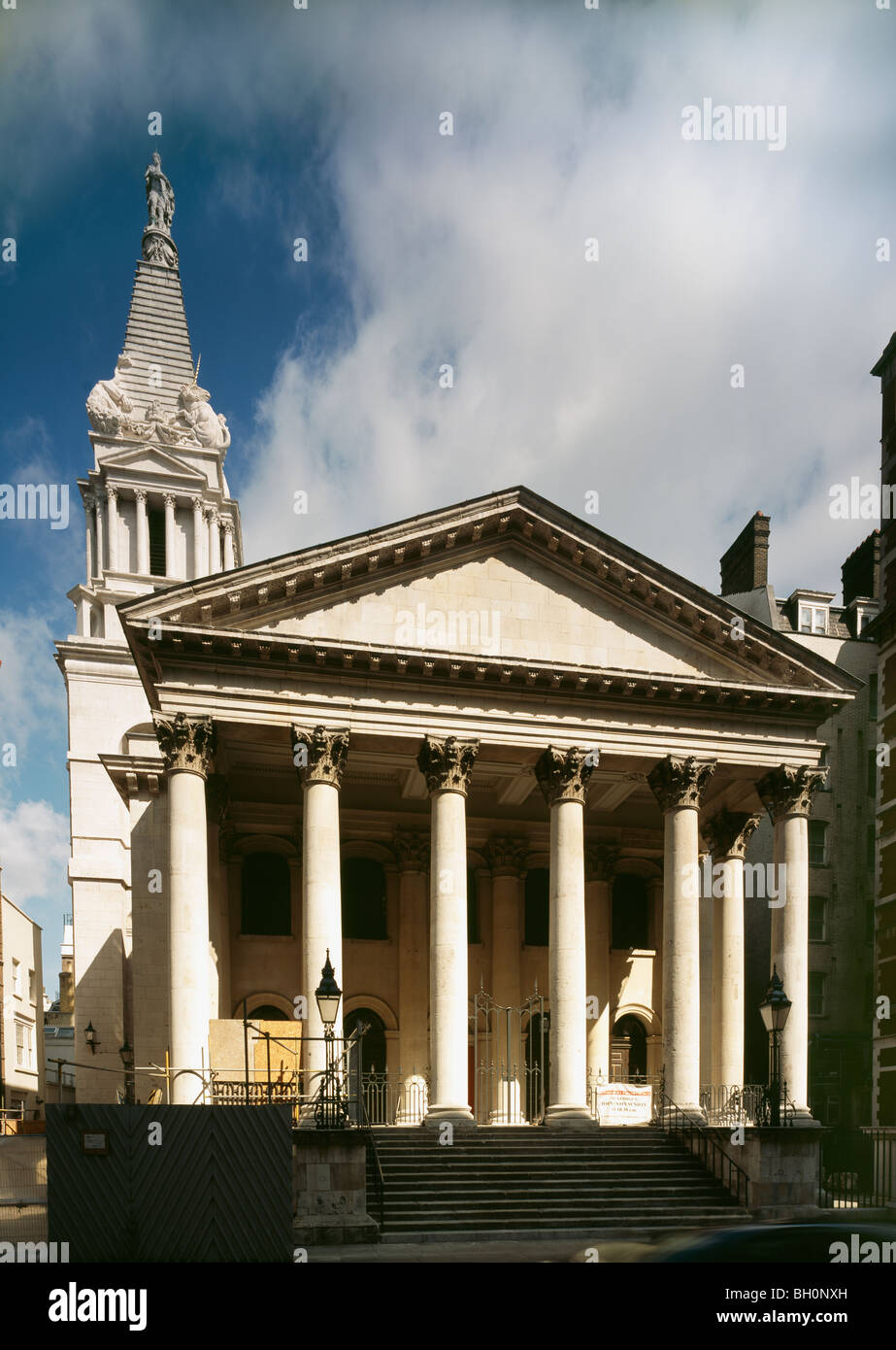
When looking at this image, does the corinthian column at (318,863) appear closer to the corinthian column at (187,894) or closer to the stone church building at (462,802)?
the stone church building at (462,802)

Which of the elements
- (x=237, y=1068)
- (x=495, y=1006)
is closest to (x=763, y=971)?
(x=495, y=1006)

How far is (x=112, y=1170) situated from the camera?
13508 millimetres

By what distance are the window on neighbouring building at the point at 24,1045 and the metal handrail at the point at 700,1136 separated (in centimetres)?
3616

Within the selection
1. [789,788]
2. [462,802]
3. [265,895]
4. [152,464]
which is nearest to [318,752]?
[462,802]

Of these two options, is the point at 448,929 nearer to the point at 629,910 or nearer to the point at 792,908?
the point at 792,908

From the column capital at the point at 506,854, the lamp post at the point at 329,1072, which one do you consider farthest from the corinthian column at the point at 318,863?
the column capital at the point at 506,854

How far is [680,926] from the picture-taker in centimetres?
2469

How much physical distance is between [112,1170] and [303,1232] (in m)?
5.16

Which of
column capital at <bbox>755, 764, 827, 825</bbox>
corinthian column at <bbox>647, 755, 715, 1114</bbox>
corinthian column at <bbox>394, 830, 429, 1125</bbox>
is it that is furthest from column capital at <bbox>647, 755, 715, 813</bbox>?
corinthian column at <bbox>394, 830, 429, 1125</bbox>

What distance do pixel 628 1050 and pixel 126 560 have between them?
3059cm

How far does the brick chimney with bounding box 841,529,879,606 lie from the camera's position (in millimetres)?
42375

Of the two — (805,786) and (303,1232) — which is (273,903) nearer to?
(303,1232)
